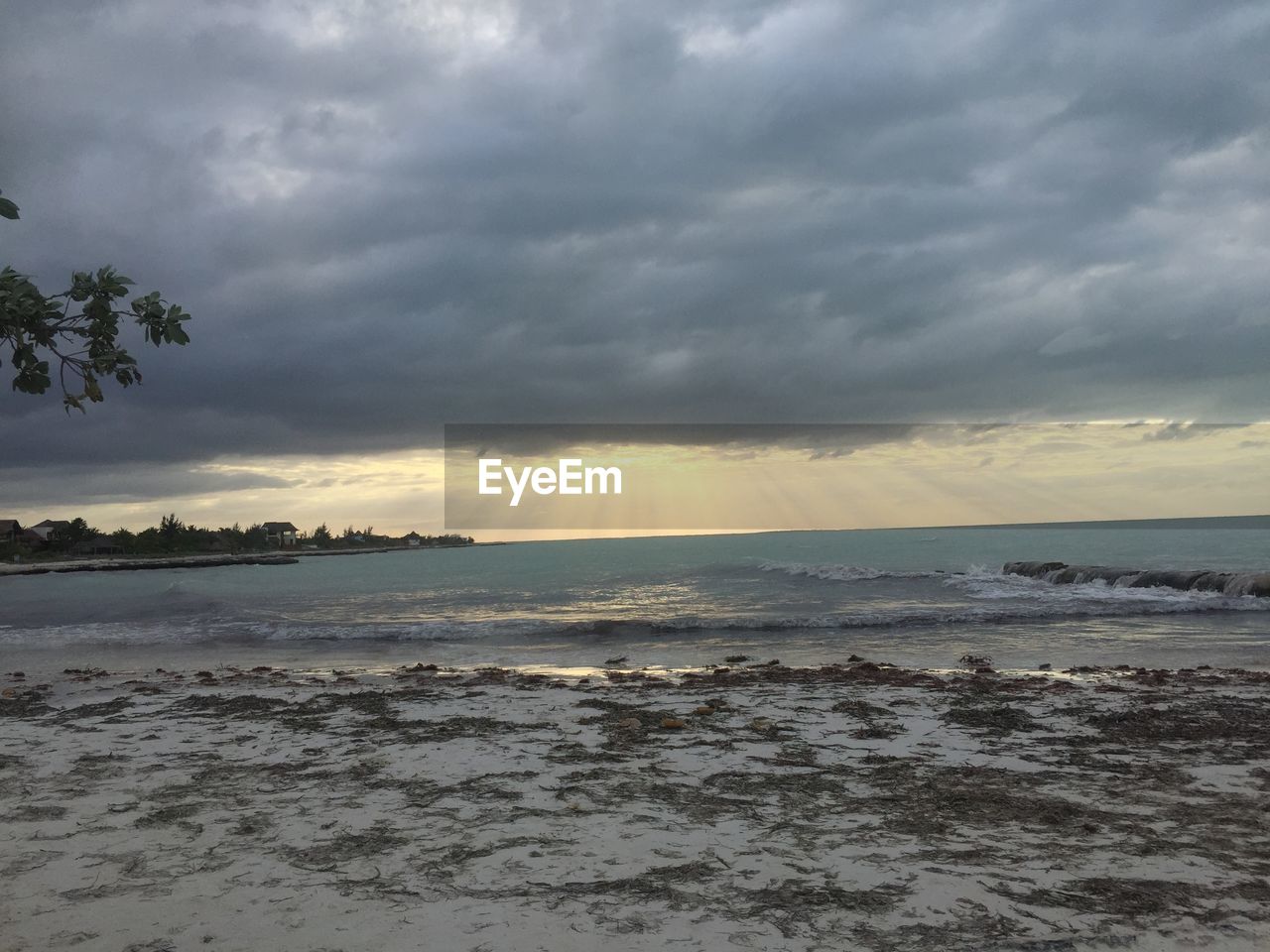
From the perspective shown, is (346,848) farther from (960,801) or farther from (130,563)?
(130,563)

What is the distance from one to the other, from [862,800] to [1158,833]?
179 centimetres

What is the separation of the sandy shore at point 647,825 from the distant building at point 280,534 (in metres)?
165

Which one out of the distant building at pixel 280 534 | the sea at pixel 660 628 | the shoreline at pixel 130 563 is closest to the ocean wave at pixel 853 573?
the sea at pixel 660 628

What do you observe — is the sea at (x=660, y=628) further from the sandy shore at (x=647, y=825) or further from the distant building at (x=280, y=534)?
the distant building at (x=280, y=534)

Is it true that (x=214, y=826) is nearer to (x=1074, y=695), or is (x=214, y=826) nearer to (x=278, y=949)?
(x=278, y=949)

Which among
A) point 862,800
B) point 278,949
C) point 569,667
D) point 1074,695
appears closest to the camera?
point 278,949

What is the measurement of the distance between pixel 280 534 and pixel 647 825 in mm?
172659

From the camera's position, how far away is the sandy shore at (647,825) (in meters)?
3.88

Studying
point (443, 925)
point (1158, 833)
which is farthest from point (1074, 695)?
point (443, 925)

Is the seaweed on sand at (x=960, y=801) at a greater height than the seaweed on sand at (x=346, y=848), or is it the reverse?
the seaweed on sand at (x=346, y=848)

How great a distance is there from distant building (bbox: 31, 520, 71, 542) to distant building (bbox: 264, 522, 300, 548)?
35.0 m

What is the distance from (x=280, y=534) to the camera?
16212 cm

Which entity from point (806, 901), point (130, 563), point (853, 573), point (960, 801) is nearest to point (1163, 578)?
point (853, 573)

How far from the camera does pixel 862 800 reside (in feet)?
18.8
